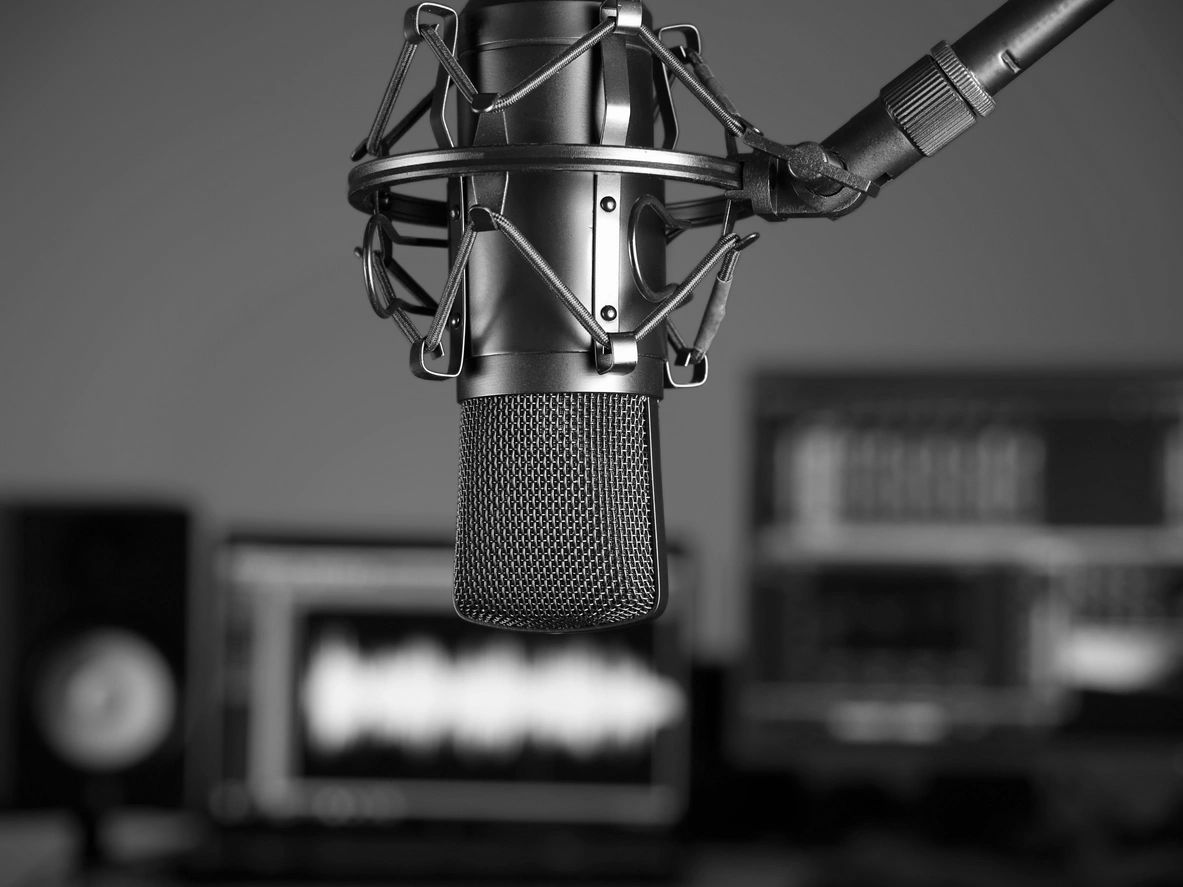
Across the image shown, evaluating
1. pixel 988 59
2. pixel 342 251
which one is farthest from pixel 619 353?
pixel 342 251

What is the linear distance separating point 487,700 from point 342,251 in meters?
0.73

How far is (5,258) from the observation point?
8.12ft

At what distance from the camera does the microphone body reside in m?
0.51

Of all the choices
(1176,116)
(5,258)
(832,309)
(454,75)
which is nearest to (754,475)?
(832,309)

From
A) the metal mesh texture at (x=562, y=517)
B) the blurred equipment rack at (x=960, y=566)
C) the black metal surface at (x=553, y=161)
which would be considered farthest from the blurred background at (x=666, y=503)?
the black metal surface at (x=553, y=161)

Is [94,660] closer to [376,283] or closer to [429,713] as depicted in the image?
[429,713]

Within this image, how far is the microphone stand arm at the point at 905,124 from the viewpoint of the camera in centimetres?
48

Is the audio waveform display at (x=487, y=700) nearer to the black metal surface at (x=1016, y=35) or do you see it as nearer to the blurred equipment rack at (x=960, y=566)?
the blurred equipment rack at (x=960, y=566)

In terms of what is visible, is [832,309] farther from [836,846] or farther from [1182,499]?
[836,846]

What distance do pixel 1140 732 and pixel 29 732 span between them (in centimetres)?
149

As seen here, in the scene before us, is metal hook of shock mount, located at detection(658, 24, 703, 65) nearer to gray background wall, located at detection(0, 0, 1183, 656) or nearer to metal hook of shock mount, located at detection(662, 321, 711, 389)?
metal hook of shock mount, located at detection(662, 321, 711, 389)

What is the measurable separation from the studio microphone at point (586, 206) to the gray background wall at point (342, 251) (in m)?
1.81

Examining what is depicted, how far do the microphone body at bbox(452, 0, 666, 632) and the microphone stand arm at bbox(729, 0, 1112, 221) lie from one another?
0.04m

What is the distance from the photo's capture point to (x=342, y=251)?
8.09ft
